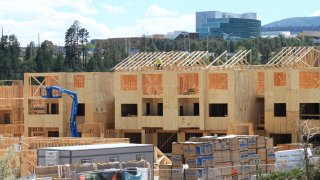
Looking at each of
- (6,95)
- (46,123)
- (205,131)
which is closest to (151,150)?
(205,131)

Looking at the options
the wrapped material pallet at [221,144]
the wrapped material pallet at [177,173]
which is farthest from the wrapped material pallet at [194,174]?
the wrapped material pallet at [221,144]

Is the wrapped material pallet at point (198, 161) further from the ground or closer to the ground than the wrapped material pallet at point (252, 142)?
closer to the ground

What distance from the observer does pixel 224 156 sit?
4166 centimetres

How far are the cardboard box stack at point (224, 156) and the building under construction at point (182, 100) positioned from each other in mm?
15325

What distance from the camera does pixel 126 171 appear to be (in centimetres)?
3450

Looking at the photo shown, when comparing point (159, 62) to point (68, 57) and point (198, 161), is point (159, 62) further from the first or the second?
point (68, 57)

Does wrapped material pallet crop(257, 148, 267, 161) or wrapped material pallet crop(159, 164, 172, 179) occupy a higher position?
wrapped material pallet crop(257, 148, 267, 161)

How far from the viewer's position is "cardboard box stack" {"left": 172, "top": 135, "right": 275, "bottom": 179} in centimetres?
3878

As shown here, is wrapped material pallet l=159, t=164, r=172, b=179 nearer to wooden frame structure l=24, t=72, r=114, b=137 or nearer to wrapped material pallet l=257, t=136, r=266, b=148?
wrapped material pallet l=257, t=136, r=266, b=148

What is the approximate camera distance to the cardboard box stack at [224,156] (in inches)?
→ 1527

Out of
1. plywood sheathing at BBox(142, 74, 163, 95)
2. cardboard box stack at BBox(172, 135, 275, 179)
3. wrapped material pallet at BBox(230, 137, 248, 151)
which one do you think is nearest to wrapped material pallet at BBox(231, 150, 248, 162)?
cardboard box stack at BBox(172, 135, 275, 179)

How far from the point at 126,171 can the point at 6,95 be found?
42.4 meters

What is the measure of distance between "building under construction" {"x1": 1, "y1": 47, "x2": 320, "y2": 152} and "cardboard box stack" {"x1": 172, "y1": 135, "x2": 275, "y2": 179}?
1533 cm

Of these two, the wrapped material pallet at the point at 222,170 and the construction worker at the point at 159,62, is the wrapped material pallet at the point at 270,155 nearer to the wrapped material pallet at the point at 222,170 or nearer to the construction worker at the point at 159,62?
the wrapped material pallet at the point at 222,170
